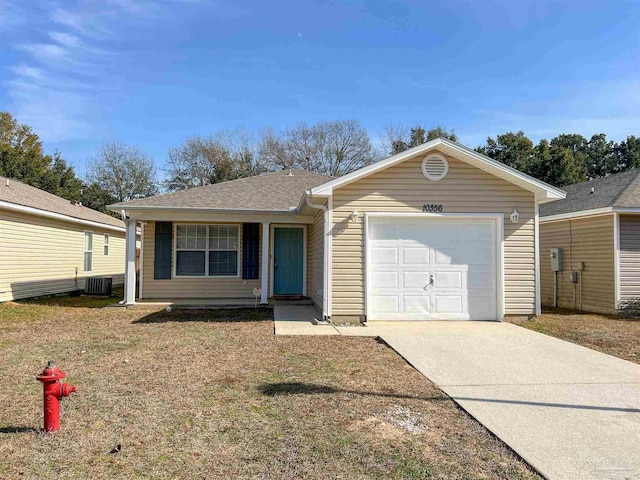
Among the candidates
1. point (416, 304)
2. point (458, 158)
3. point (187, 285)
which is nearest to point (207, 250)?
point (187, 285)

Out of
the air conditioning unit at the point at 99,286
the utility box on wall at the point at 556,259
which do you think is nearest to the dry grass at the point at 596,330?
the utility box on wall at the point at 556,259

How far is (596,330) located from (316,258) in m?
5.99

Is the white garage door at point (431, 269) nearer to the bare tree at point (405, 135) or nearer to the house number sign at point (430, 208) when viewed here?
the house number sign at point (430, 208)

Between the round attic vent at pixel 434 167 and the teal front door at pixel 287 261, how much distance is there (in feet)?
15.3

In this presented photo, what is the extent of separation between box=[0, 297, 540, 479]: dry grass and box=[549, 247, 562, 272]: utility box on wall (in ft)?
27.1

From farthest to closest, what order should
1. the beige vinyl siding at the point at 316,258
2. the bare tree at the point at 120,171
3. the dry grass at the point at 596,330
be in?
the bare tree at the point at 120,171 → the beige vinyl siding at the point at 316,258 → the dry grass at the point at 596,330

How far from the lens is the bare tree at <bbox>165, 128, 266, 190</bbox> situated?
32875mm

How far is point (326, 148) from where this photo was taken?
32156 millimetres

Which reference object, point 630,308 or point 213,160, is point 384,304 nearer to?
point 630,308

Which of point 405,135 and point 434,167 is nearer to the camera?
point 434,167

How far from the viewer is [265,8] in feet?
33.5

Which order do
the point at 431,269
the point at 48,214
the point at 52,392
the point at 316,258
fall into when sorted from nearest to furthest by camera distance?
1. the point at 52,392
2. the point at 431,269
3. the point at 316,258
4. the point at 48,214

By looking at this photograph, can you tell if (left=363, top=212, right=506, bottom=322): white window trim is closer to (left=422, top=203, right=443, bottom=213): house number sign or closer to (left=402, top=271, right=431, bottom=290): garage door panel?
(left=422, top=203, right=443, bottom=213): house number sign

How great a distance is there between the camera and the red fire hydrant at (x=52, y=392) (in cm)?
330
